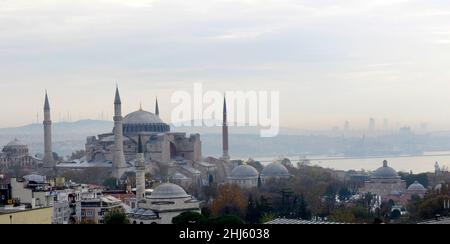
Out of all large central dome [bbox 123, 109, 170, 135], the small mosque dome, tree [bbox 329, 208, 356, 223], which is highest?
large central dome [bbox 123, 109, 170, 135]

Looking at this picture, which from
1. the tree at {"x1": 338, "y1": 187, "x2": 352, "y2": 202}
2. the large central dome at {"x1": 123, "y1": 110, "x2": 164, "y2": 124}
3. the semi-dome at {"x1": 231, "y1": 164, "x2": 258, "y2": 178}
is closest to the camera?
the tree at {"x1": 338, "y1": 187, "x2": 352, "y2": 202}

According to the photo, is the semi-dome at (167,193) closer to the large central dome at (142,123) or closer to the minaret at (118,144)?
the minaret at (118,144)

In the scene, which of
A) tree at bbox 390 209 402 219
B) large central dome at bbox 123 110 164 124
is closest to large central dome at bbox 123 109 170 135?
large central dome at bbox 123 110 164 124

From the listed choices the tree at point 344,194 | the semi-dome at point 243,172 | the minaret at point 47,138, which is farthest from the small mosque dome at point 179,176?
the tree at point 344,194

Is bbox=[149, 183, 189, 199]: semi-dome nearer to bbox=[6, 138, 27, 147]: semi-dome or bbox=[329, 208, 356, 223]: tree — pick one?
bbox=[329, 208, 356, 223]: tree
